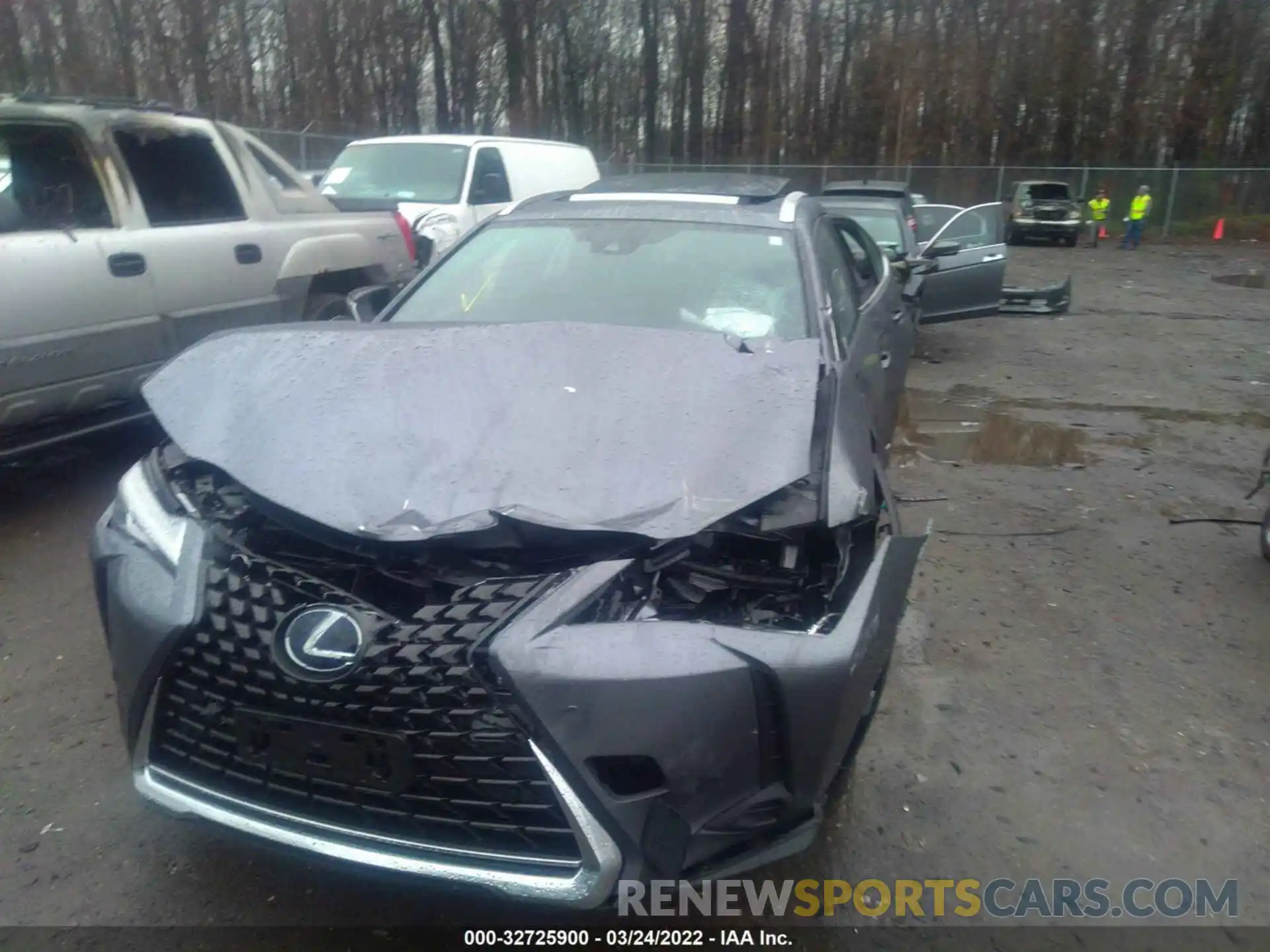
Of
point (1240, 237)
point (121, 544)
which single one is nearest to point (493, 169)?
point (121, 544)

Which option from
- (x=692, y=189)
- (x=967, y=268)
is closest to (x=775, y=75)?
(x=967, y=268)

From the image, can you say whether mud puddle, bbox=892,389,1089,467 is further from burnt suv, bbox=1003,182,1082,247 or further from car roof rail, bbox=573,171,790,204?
burnt suv, bbox=1003,182,1082,247

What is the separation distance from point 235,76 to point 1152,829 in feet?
93.8

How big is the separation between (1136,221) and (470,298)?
83.2ft

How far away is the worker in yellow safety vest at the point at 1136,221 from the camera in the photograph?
24.9 metres

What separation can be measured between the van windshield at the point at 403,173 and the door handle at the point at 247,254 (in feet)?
14.0

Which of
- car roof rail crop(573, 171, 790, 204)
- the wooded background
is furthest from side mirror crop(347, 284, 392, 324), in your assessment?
the wooded background

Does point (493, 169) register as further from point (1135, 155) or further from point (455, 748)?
point (1135, 155)

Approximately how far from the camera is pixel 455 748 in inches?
82.3

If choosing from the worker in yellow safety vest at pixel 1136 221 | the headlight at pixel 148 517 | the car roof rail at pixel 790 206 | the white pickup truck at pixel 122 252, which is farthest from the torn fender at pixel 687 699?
the worker in yellow safety vest at pixel 1136 221

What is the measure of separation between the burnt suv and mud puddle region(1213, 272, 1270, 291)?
18.9 feet

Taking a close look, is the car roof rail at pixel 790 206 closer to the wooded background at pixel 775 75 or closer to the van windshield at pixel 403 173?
the van windshield at pixel 403 173

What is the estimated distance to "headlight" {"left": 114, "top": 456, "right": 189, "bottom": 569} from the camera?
8.02 ft

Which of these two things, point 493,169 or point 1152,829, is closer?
point 1152,829
